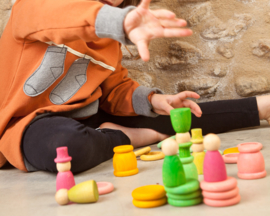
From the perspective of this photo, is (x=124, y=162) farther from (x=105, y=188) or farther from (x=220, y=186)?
(x=220, y=186)

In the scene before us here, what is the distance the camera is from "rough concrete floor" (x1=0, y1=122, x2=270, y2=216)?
1.91 feet

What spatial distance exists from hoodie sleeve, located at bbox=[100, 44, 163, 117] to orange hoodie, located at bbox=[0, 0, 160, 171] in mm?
54

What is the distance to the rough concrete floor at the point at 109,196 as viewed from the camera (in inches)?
22.9

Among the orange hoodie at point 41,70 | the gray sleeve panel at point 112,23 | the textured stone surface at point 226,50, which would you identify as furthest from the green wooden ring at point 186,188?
the textured stone surface at point 226,50

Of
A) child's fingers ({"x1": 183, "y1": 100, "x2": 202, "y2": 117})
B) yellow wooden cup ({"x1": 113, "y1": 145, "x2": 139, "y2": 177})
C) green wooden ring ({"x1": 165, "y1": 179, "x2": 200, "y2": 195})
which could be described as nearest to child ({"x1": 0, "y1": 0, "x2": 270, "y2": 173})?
child's fingers ({"x1": 183, "y1": 100, "x2": 202, "y2": 117})

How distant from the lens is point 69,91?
1159 millimetres

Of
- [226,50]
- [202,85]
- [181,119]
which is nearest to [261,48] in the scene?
[226,50]

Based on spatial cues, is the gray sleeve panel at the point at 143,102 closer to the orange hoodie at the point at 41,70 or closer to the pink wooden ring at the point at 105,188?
the orange hoodie at the point at 41,70

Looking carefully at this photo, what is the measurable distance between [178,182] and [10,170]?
A: 82cm

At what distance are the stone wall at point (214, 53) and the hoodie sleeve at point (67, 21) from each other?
0.83 metres

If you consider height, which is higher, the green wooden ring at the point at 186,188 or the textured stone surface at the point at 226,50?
the textured stone surface at the point at 226,50

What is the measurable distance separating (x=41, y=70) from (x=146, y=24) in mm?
519

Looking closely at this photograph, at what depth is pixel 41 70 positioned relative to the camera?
1083mm

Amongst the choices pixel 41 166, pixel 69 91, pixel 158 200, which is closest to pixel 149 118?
pixel 69 91
